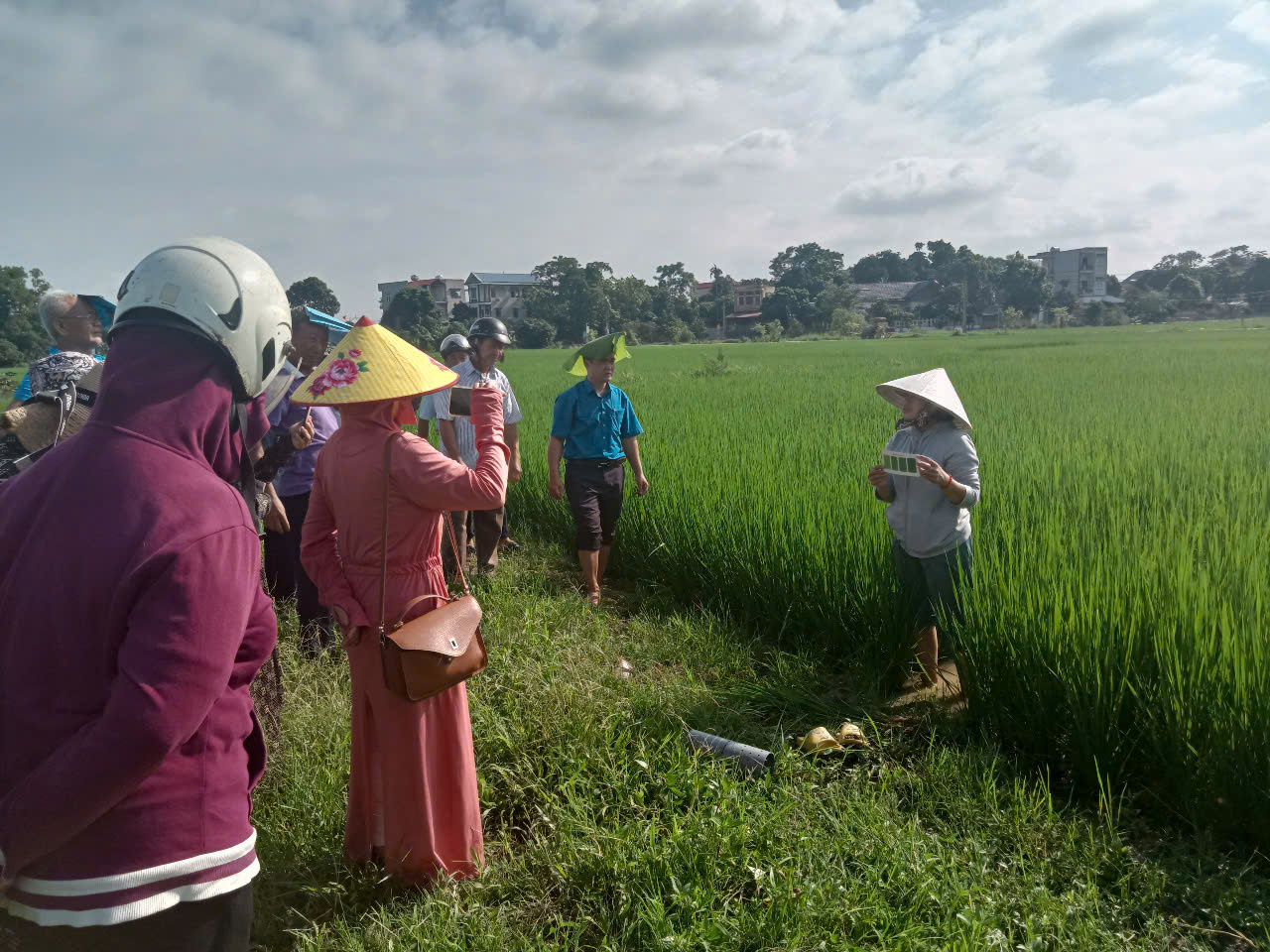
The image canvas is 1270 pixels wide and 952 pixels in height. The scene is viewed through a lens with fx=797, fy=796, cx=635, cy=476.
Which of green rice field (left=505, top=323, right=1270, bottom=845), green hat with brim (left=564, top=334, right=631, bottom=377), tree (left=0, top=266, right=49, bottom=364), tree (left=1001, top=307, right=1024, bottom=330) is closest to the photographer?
green rice field (left=505, top=323, right=1270, bottom=845)

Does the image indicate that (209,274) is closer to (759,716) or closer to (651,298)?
(759,716)

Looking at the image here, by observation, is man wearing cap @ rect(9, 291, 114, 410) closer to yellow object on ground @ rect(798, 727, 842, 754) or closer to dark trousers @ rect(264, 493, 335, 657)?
dark trousers @ rect(264, 493, 335, 657)

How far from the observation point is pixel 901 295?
259 feet

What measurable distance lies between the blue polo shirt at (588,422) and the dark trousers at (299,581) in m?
1.57

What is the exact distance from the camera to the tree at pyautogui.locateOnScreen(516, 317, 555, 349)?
53812 mm

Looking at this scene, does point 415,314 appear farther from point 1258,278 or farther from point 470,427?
point 1258,278

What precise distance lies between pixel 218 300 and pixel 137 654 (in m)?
0.54

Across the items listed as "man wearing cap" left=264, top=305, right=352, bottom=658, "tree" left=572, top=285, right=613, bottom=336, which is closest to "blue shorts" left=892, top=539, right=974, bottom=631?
"man wearing cap" left=264, top=305, right=352, bottom=658

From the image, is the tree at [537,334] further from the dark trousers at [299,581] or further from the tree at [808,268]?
the dark trousers at [299,581]

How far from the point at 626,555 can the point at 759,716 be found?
2523mm

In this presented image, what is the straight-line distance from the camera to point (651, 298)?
65.9 m

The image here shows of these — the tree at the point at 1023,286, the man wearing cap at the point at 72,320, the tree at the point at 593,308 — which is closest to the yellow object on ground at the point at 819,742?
the man wearing cap at the point at 72,320

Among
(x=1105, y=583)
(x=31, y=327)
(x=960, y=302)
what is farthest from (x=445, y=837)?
(x=960, y=302)

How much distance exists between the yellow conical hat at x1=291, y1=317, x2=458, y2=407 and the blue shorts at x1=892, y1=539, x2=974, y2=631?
7.54 ft
